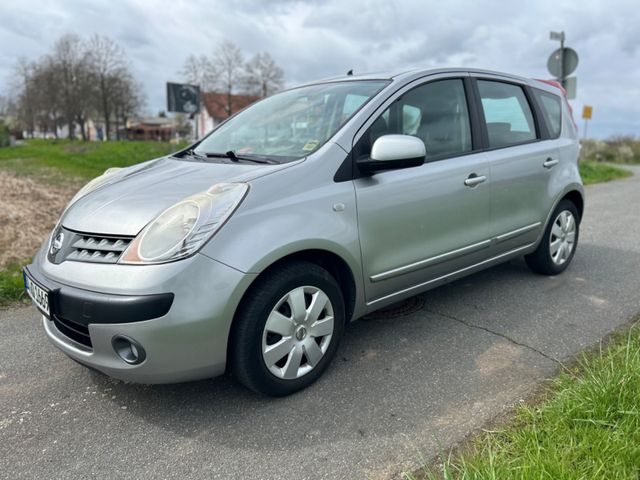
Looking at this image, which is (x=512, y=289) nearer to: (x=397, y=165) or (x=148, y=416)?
(x=397, y=165)

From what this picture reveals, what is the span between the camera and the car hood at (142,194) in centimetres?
227

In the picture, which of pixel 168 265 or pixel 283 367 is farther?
pixel 283 367

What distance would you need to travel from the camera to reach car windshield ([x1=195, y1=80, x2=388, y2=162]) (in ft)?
9.19

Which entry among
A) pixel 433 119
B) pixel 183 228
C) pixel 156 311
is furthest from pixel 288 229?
pixel 433 119

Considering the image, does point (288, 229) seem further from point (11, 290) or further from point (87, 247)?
point (11, 290)

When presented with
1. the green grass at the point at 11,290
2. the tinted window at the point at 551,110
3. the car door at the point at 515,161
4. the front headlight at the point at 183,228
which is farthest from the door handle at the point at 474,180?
the green grass at the point at 11,290

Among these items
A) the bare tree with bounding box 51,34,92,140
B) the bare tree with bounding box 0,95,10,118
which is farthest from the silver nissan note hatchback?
the bare tree with bounding box 0,95,10,118

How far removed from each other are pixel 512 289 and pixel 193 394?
2.64 metres

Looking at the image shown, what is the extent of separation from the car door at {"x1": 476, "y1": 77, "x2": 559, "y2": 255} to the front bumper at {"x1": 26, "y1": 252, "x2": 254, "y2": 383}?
2097 millimetres

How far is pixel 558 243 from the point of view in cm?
421

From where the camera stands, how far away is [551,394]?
2.39 metres

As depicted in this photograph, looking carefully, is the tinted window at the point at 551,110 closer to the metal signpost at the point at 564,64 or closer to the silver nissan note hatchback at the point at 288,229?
the silver nissan note hatchback at the point at 288,229

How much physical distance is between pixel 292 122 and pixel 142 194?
1.05m

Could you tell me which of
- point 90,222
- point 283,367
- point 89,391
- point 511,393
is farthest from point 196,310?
point 511,393
